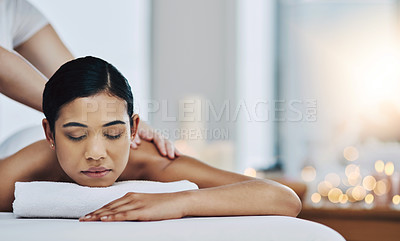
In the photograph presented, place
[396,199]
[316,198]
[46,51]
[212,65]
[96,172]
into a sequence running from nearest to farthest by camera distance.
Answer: [96,172] → [46,51] → [396,199] → [316,198] → [212,65]

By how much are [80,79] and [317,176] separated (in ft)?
15.2

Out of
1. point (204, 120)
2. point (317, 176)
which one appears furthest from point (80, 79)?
point (317, 176)

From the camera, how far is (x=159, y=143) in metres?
1.47

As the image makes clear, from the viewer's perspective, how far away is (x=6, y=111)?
9.10ft

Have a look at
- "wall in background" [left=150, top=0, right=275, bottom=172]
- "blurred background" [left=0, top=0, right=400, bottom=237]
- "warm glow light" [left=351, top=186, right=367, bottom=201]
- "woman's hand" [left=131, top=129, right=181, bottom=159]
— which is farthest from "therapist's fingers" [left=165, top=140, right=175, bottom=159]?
"wall in background" [left=150, top=0, right=275, bottom=172]

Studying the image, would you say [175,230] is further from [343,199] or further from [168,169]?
[343,199]

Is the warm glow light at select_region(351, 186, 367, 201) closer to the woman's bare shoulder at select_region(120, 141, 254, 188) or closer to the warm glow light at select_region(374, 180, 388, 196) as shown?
the warm glow light at select_region(374, 180, 388, 196)

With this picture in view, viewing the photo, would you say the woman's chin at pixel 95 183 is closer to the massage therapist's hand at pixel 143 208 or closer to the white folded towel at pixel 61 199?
the white folded towel at pixel 61 199

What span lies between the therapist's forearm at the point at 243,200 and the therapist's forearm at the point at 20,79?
2.13 ft

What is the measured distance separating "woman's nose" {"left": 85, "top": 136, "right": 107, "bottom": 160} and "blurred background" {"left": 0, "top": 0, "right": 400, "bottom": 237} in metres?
2.66

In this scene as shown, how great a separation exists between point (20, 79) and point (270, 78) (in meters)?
4.35

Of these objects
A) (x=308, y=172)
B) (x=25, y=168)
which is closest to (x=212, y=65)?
(x=308, y=172)

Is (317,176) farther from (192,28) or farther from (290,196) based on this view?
(290,196)

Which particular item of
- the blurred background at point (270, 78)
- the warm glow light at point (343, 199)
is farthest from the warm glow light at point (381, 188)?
the blurred background at point (270, 78)
